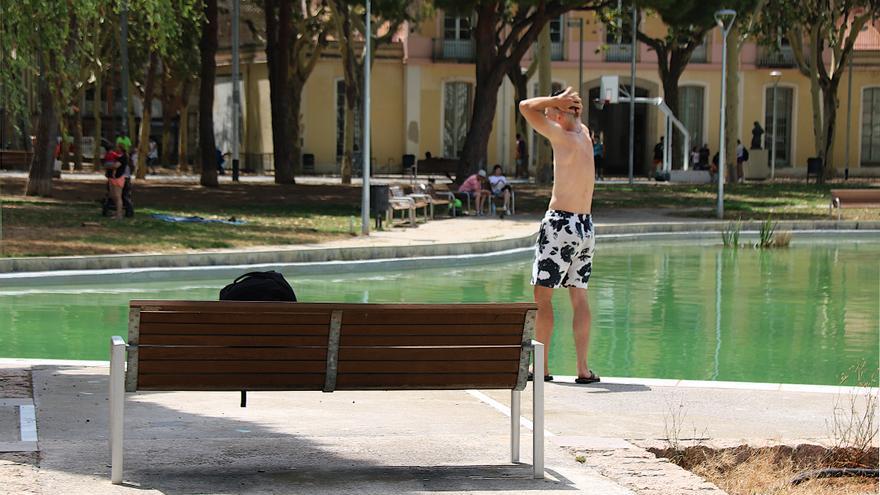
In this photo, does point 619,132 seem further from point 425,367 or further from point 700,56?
point 425,367

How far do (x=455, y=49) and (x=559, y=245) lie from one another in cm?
4537

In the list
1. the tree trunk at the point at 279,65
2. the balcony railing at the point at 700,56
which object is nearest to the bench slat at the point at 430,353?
the tree trunk at the point at 279,65

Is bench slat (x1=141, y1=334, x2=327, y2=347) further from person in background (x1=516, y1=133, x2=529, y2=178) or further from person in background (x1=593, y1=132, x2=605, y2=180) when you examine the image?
person in background (x1=516, y1=133, x2=529, y2=178)

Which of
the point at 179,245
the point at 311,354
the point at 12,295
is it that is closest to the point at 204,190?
the point at 179,245

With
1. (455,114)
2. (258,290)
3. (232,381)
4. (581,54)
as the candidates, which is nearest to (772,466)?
(232,381)

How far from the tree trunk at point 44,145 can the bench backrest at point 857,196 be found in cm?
1568

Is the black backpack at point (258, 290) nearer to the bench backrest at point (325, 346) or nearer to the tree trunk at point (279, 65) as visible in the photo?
the bench backrest at point (325, 346)

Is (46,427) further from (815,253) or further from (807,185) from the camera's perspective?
(807,185)

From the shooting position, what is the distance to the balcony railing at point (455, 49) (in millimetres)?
53531

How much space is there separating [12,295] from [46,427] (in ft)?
29.1

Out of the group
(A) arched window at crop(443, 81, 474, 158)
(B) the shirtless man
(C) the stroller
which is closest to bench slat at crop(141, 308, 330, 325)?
(B) the shirtless man

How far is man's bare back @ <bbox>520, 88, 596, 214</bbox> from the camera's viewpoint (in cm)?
899

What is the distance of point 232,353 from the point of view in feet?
20.1

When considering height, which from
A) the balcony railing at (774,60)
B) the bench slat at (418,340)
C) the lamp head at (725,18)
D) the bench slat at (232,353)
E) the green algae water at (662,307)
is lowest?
the green algae water at (662,307)
